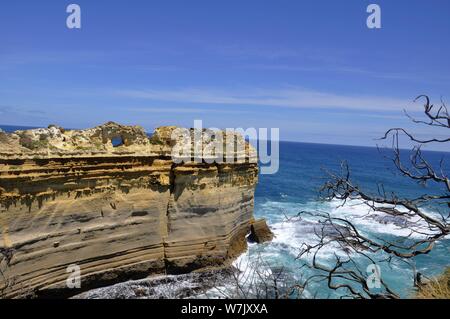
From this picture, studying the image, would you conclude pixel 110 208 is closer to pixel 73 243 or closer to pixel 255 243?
pixel 73 243

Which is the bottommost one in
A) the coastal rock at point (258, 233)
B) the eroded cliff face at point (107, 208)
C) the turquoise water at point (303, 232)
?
the turquoise water at point (303, 232)

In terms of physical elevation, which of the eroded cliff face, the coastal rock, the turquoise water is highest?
the eroded cliff face

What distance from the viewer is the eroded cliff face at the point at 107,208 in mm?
13594

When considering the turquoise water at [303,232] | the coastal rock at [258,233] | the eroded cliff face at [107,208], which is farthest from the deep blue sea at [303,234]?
the eroded cliff face at [107,208]

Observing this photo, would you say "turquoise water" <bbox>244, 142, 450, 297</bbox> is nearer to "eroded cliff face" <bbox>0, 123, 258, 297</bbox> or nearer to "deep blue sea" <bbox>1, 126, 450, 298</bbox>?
"deep blue sea" <bbox>1, 126, 450, 298</bbox>

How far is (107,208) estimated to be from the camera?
16.0 m

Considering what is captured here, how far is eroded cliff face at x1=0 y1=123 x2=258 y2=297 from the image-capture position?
13.6m

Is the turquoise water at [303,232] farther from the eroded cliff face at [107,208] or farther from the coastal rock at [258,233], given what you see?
the eroded cliff face at [107,208]

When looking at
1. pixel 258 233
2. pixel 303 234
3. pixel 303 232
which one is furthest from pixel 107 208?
pixel 303 232

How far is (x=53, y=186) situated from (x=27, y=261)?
2.75 metres

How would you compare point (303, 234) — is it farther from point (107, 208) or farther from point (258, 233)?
point (107, 208)

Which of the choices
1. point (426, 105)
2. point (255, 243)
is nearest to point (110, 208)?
point (255, 243)

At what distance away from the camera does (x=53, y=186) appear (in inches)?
565

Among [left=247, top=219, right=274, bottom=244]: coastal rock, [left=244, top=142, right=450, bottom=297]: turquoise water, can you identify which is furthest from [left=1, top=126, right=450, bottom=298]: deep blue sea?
[left=247, top=219, right=274, bottom=244]: coastal rock
